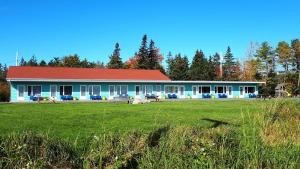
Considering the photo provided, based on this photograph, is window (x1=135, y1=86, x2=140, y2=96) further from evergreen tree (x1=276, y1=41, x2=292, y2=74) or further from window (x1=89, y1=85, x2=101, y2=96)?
evergreen tree (x1=276, y1=41, x2=292, y2=74)

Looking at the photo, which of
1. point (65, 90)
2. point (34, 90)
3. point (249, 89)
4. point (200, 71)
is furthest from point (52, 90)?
point (200, 71)

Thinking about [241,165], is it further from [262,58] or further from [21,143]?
[262,58]

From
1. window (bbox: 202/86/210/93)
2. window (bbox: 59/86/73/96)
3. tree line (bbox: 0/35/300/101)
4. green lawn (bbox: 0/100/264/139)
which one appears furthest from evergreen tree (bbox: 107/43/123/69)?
green lawn (bbox: 0/100/264/139)

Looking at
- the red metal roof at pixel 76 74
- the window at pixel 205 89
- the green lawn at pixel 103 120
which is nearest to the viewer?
the green lawn at pixel 103 120

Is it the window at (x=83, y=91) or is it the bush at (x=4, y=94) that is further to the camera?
the window at (x=83, y=91)

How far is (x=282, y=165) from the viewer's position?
18.0 feet

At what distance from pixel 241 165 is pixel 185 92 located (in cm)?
5259

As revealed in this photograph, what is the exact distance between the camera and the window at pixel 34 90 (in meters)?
46.8

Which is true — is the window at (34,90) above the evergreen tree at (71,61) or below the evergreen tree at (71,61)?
below

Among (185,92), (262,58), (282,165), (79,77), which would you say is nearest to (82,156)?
(282,165)

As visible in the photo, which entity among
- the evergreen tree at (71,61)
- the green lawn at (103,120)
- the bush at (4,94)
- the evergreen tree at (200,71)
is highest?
the evergreen tree at (71,61)

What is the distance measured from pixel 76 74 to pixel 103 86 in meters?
4.01

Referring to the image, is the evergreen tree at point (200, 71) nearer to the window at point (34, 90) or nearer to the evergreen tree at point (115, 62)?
the evergreen tree at point (115, 62)

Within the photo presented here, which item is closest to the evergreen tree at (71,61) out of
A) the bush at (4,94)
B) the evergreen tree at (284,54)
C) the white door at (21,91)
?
the bush at (4,94)
